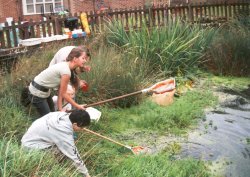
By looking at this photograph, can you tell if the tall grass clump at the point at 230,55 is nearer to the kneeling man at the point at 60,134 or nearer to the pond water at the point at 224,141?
the pond water at the point at 224,141

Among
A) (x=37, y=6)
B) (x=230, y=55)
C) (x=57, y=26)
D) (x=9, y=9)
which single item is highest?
(x=37, y=6)

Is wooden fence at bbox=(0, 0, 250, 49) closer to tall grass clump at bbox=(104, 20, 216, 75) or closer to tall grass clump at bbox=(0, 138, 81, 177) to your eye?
tall grass clump at bbox=(104, 20, 216, 75)

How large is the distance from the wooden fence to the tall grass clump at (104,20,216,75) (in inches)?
24.6

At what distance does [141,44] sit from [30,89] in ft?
13.7

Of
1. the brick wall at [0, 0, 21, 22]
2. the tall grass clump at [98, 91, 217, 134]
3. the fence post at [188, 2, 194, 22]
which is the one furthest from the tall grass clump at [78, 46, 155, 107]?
the brick wall at [0, 0, 21, 22]

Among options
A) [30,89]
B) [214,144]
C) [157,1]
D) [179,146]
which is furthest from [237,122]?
[157,1]

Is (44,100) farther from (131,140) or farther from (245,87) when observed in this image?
(245,87)

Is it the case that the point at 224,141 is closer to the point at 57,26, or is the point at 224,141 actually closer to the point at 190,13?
the point at 57,26

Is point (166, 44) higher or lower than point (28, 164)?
higher

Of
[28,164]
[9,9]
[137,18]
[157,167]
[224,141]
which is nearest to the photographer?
[28,164]

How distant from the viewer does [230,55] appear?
10.4 metres

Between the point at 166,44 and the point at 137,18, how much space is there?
321cm

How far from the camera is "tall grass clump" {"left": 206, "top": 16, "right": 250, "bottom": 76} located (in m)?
10.3

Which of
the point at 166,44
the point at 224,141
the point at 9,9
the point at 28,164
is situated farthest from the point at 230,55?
the point at 9,9
